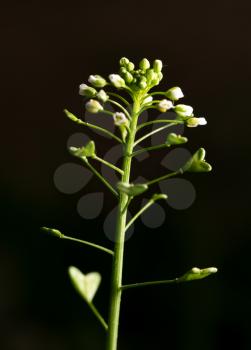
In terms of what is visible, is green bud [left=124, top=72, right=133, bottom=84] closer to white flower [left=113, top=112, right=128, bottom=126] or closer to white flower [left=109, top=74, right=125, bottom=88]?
white flower [left=109, top=74, right=125, bottom=88]

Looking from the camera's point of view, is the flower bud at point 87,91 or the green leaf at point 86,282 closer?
the green leaf at point 86,282

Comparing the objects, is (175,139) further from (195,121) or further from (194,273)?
(194,273)

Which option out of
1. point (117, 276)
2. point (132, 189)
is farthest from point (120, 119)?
point (117, 276)

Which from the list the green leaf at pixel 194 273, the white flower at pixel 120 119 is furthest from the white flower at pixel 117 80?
the green leaf at pixel 194 273

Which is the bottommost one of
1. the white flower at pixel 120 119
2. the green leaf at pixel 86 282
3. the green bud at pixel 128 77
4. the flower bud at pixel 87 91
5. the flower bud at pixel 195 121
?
the green leaf at pixel 86 282

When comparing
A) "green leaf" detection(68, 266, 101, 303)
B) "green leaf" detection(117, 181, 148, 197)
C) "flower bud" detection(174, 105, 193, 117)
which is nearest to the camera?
"green leaf" detection(68, 266, 101, 303)

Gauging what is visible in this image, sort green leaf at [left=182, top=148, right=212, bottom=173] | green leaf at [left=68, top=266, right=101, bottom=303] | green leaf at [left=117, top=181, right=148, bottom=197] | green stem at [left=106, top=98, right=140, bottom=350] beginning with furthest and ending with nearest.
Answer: green leaf at [left=182, top=148, right=212, bottom=173]
green stem at [left=106, top=98, right=140, bottom=350]
green leaf at [left=117, top=181, right=148, bottom=197]
green leaf at [left=68, top=266, right=101, bottom=303]

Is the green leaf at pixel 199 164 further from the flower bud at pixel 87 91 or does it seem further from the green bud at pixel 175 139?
the flower bud at pixel 87 91

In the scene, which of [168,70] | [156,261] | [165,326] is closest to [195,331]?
[165,326]

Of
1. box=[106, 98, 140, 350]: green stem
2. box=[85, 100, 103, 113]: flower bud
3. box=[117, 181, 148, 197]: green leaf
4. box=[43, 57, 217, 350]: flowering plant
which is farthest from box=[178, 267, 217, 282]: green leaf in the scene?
box=[85, 100, 103, 113]: flower bud
